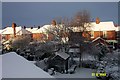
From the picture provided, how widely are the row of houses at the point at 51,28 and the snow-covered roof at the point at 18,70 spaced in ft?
22.7

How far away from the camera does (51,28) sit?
10180 mm

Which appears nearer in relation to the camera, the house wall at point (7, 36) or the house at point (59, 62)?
the house at point (59, 62)

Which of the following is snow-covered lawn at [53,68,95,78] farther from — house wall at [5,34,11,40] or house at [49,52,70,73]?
house wall at [5,34,11,40]

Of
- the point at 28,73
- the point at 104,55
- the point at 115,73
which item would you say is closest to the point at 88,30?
the point at 104,55

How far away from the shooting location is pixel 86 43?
9.24 metres

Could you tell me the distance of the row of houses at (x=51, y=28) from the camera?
34.6 ft

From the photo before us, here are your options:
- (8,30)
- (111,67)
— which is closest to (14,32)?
(8,30)

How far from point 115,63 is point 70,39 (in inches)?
107

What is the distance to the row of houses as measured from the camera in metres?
10.5

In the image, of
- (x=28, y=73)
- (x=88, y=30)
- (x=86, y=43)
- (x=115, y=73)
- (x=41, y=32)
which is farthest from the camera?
(x=41, y=32)

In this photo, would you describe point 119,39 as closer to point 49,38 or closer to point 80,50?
point 80,50

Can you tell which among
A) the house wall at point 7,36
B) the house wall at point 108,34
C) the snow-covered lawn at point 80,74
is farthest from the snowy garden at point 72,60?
the house wall at point 7,36

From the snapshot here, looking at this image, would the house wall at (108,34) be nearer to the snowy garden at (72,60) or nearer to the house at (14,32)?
the snowy garden at (72,60)

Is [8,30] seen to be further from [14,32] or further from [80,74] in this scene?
[80,74]
